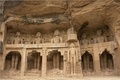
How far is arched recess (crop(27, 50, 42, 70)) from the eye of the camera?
14351 mm

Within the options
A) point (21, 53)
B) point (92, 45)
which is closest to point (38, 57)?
point (21, 53)

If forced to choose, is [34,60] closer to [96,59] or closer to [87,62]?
[87,62]

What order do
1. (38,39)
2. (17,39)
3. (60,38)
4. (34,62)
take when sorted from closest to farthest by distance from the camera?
(60,38) → (34,62) → (17,39) → (38,39)

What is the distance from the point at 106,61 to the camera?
45.8ft

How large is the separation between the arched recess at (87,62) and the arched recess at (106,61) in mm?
929

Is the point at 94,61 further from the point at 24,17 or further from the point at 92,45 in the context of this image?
the point at 24,17

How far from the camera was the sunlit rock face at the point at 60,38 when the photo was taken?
13.0 m

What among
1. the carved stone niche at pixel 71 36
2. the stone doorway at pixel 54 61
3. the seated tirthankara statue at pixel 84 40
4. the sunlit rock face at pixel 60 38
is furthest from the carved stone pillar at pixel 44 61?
the seated tirthankara statue at pixel 84 40

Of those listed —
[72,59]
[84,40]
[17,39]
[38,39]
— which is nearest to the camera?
[72,59]

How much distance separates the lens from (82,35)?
15461 mm

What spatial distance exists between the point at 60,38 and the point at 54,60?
1981 mm

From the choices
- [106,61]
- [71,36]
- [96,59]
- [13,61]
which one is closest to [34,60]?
[13,61]

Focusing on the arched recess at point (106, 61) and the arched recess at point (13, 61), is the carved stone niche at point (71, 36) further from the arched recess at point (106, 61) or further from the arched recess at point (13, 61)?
the arched recess at point (13, 61)

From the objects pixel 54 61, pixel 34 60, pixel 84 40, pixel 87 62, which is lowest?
pixel 87 62
